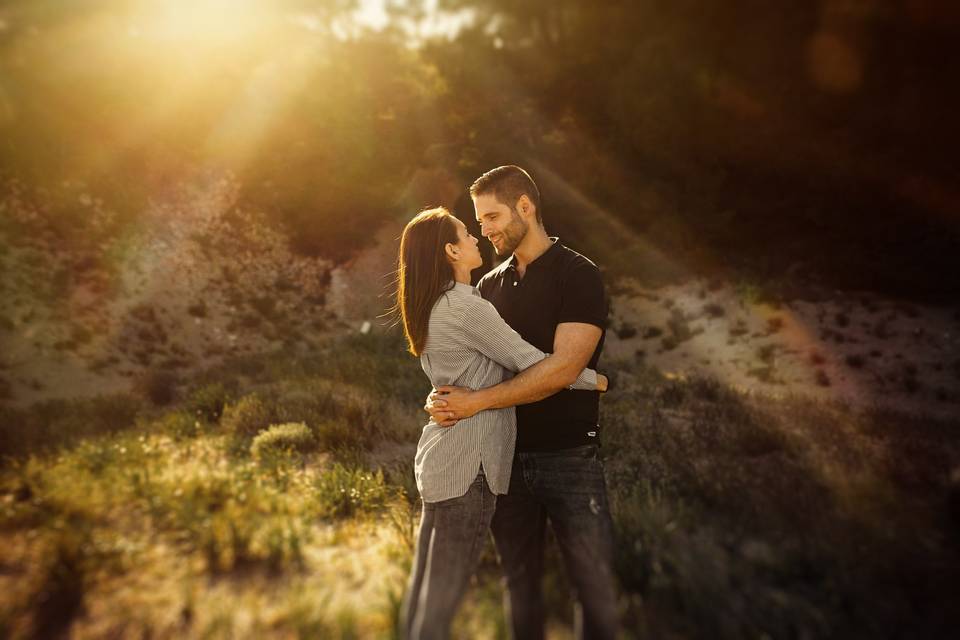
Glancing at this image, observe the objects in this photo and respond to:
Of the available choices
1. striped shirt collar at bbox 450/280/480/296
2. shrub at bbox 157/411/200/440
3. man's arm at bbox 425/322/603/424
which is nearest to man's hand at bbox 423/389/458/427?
man's arm at bbox 425/322/603/424

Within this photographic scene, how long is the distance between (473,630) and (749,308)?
17.8 m

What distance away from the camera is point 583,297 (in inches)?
118

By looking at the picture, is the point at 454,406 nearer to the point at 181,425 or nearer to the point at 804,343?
the point at 181,425

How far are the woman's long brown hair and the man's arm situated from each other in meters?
0.36

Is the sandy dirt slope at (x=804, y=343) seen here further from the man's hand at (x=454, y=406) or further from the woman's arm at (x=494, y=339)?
the man's hand at (x=454, y=406)

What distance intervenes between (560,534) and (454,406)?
91 cm

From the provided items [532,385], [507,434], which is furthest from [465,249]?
[507,434]

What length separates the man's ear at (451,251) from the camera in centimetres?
287

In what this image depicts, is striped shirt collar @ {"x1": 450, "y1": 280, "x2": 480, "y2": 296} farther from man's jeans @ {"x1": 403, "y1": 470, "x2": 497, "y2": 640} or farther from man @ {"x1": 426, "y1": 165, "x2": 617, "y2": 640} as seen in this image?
man's jeans @ {"x1": 403, "y1": 470, "x2": 497, "y2": 640}

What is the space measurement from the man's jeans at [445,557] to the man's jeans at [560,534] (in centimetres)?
30

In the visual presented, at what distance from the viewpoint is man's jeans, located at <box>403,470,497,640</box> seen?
231 cm

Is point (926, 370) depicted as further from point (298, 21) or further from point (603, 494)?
point (298, 21)

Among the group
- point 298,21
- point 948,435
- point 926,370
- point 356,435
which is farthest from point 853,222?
point 298,21

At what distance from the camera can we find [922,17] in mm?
22750
